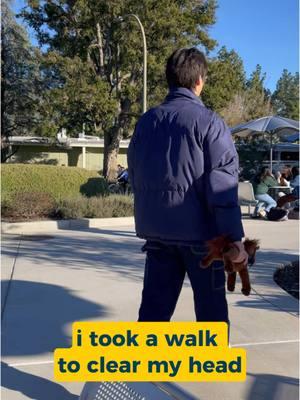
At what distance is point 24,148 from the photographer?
35.2m

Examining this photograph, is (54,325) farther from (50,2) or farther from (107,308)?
(50,2)

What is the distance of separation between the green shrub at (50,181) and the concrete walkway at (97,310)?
4053 mm

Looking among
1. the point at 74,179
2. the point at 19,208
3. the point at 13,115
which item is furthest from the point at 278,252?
the point at 13,115

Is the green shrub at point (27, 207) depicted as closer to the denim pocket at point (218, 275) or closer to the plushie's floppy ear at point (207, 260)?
the denim pocket at point (218, 275)

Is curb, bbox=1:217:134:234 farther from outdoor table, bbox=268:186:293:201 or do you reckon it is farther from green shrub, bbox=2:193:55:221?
outdoor table, bbox=268:186:293:201

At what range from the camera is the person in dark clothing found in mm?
2471

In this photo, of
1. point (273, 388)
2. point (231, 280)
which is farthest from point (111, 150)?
point (231, 280)

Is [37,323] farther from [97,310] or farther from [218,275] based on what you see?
[218,275]

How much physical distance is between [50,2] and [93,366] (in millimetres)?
25061

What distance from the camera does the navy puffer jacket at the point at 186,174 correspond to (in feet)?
8.09

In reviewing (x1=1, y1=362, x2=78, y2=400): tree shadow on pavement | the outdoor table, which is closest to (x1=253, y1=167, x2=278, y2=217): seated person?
the outdoor table

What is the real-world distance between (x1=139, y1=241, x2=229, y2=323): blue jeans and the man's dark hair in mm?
823

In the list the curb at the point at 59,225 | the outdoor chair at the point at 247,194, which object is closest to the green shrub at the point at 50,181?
the curb at the point at 59,225
